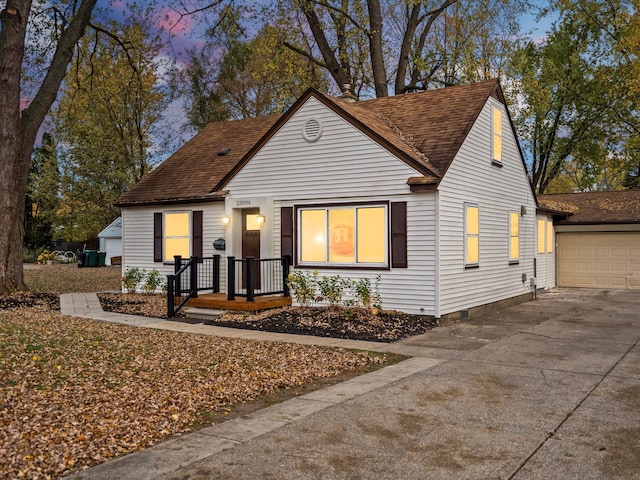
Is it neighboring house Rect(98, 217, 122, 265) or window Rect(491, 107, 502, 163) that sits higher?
window Rect(491, 107, 502, 163)

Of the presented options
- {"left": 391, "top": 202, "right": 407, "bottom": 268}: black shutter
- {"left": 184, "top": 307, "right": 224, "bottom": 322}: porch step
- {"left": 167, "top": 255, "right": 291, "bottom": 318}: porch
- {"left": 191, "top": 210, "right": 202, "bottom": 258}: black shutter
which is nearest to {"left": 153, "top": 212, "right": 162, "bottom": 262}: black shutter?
{"left": 191, "top": 210, "right": 202, "bottom": 258}: black shutter

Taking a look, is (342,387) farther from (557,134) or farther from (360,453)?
(557,134)

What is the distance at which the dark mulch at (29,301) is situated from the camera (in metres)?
14.7

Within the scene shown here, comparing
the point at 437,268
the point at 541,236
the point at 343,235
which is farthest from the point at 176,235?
the point at 541,236

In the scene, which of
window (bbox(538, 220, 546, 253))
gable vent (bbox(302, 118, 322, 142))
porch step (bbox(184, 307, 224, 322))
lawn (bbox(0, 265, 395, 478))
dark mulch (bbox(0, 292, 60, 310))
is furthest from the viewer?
window (bbox(538, 220, 546, 253))

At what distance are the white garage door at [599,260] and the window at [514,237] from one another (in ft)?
19.4

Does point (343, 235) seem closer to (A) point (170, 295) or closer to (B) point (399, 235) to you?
(B) point (399, 235)

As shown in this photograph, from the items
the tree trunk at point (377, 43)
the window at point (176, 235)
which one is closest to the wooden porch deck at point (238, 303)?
the window at point (176, 235)

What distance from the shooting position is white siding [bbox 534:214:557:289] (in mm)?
19625

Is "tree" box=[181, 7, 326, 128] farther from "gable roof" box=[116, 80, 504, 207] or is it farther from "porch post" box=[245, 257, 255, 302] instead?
"porch post" box=[245, 257, 255, 302]

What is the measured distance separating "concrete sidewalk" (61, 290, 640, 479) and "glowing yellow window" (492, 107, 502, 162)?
7.41m

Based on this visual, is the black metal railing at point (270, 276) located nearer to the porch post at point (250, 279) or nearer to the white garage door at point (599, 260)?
the porch post at point (250, 279)

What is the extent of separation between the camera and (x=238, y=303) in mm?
13031

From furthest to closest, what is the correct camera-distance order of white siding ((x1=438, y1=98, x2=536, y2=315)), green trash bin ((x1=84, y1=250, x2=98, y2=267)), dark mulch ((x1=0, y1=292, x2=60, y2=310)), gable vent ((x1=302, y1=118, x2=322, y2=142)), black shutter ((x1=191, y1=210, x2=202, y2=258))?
green trash bin ((x1=84, y1=250, x2=98, y2=267))
black shutter ((x1=191, y1=210, x2=202, y2=258))
dark mulch ((x1=0, y1=292, x2=60, y2=310))
gable vent ((x1=302, y1=118, x2=322, y2=142))
white siding ((x1=438, y1=98, x2=536, y2=315))
